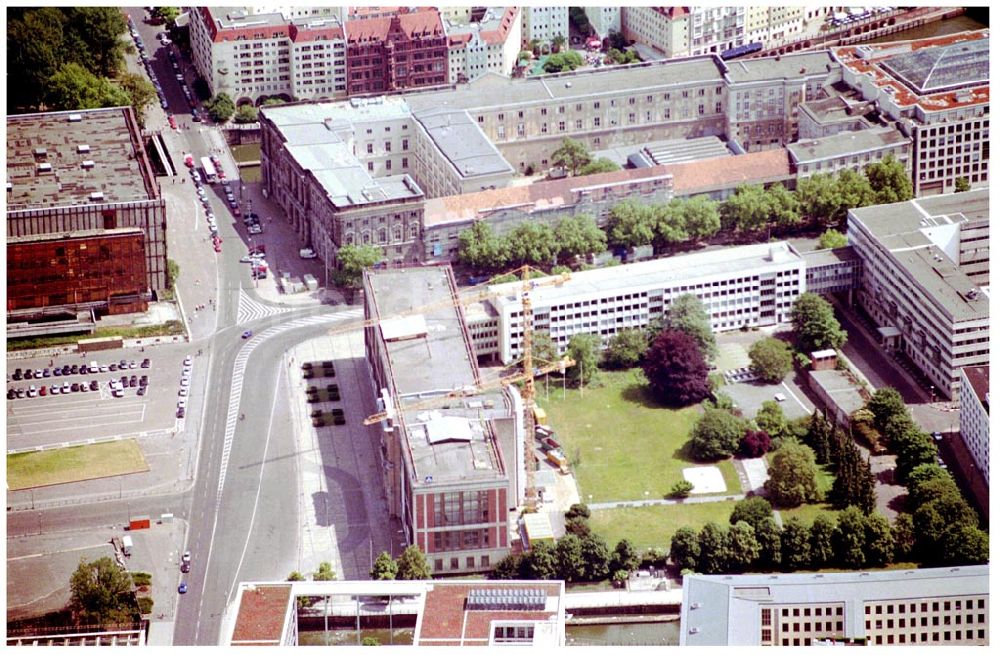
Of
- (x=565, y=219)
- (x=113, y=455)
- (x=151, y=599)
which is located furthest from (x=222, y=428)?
(x=565, y=219)

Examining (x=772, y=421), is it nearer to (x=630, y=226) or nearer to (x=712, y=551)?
(x=712, y=551)

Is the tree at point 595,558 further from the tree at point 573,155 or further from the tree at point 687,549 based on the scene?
the tree at point 573,155

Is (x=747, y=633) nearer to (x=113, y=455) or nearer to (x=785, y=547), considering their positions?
(x=785, y=547)

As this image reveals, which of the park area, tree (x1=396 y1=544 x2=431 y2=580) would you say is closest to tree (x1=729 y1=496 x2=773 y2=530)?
tree (x1=396 y1=544 x2=431 y2=580)

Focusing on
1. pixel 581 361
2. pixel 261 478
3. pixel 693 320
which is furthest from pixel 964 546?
pixel 261 478

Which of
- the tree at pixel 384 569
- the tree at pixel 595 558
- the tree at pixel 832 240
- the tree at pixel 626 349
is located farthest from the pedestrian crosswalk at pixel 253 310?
the tree at pixel 595 558

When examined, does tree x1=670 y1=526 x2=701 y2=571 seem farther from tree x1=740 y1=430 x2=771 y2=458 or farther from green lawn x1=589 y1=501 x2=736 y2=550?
tree x1=740 y1=430 x2=771 y2=458
